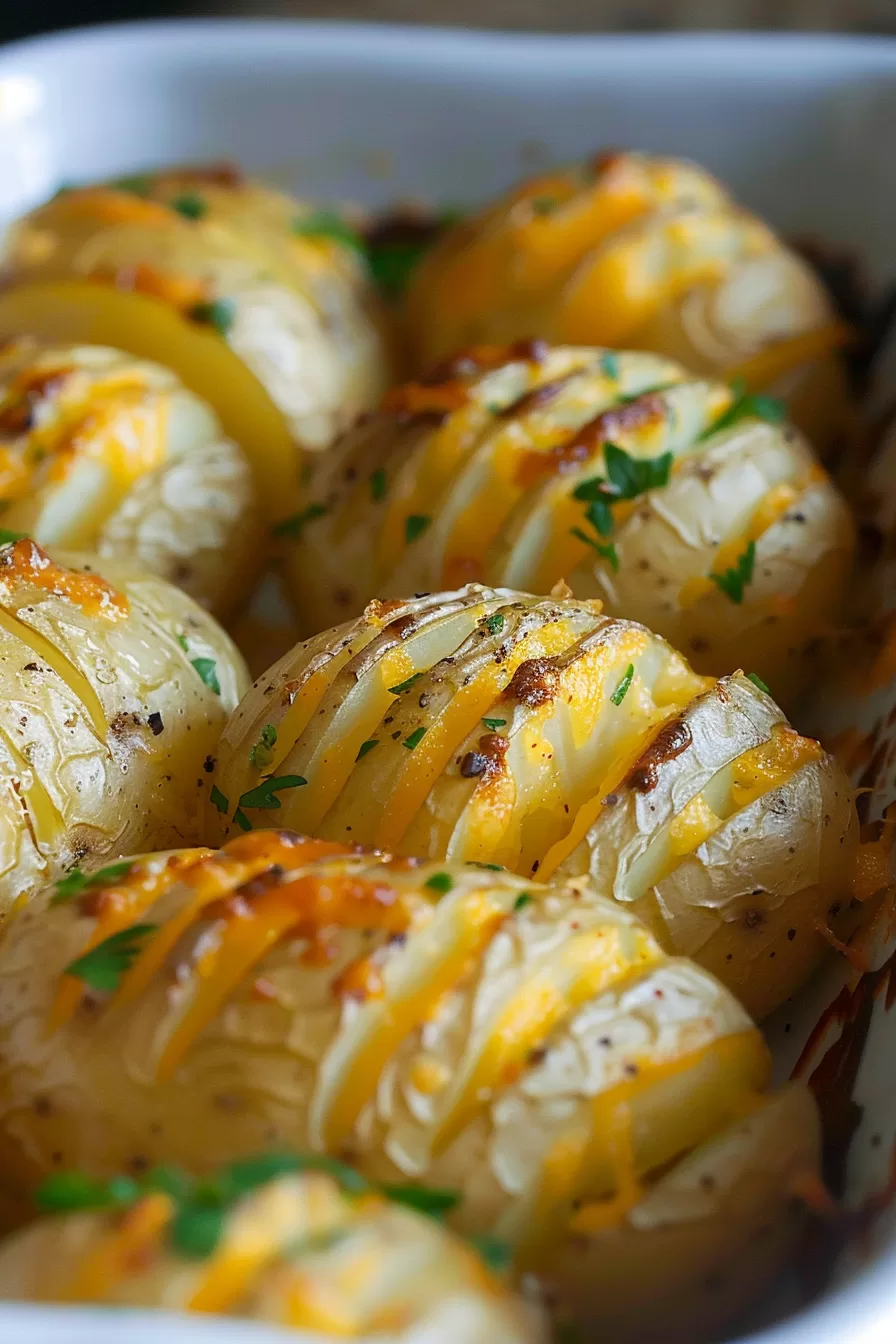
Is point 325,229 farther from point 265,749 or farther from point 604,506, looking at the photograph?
point 265,749

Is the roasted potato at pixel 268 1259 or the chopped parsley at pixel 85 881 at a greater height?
the chopped parsley at pixel 85 881

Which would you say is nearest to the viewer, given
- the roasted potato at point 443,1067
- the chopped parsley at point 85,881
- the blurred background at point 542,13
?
the roasted potato at point 443,1067

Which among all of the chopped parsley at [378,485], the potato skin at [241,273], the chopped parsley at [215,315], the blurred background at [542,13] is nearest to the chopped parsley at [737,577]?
the chopped parsley at [378,485]

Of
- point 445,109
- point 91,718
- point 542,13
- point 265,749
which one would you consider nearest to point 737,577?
point 265,749

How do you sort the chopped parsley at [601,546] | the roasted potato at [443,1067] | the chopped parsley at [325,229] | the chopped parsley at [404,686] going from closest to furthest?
1. the roasted potato at [443,1067]
2. the chopped parsley at [404,686]
3. the chopped parsley at [601,546]
4. the chopped parsley at [325,229]

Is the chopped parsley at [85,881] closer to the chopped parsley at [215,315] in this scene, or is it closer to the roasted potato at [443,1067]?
the roasted potato at [443,1067]

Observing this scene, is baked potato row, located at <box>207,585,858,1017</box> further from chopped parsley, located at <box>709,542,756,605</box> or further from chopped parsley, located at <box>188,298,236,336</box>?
chopped parsley, located at <box>188,298,236,336</box>

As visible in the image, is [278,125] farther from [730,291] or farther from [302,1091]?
[302,1091]

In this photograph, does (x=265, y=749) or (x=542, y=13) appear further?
(x=542, y=13)
